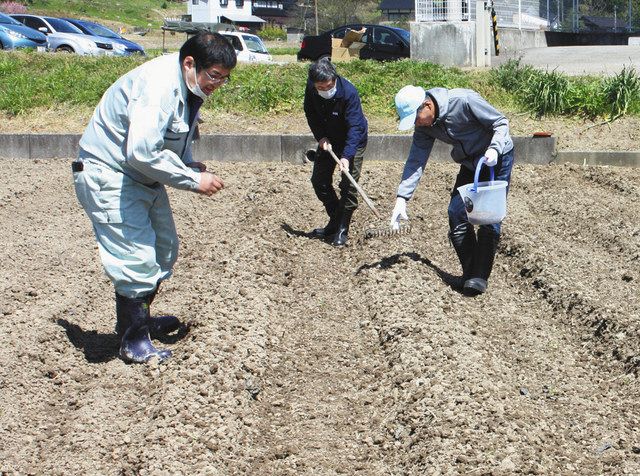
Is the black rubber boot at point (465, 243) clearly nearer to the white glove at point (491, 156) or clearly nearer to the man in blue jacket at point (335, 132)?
the white glove at point (491, 156)

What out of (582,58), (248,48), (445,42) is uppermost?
(248,48)

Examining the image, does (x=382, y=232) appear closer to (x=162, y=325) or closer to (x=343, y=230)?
(x=343, y=230)

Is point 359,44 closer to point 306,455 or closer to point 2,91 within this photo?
point 2,91

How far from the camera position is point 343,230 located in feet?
25.4

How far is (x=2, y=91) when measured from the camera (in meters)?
13.2

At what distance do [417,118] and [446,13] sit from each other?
12.6 metres

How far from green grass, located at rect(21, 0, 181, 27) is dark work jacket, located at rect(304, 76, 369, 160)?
44.9 metres

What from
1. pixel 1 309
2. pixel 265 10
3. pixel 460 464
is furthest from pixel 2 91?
pixel 265 10

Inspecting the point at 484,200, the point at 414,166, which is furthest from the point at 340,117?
the point at 484,200

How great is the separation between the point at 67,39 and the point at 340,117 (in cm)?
1687

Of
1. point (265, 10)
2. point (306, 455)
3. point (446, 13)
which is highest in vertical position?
point (265, 10)

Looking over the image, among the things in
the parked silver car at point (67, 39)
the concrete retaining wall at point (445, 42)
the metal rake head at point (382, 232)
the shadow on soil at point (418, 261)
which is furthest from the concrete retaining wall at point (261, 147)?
the parked silver car at point (67, 39)

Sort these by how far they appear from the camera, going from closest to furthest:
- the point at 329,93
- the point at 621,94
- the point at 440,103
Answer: the point at 440,103 → the point at 329,93 → the point at 621,94

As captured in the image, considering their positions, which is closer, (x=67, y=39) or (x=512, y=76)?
(x=512, y=76)
